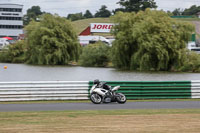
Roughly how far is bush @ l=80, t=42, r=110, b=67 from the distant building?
84965 millimetres

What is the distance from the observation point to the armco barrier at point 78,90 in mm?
18547

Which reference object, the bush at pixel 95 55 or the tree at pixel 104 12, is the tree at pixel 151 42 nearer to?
the bush at pixel 95 55

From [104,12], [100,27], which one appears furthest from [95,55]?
[104,12]

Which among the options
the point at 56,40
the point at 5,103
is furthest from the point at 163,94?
the point at 56,40

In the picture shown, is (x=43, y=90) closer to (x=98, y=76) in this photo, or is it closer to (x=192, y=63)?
(x=98, y=76)

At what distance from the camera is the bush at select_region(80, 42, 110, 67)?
62.5 meters

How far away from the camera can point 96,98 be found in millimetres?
17594

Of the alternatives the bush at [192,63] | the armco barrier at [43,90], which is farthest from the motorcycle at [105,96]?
the bush at [192,63]

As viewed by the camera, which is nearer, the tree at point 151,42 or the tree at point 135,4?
the tree at point 151,42

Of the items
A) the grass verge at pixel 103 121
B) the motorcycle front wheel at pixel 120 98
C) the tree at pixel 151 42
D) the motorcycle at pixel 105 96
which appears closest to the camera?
the grass verge at pixel 103 121

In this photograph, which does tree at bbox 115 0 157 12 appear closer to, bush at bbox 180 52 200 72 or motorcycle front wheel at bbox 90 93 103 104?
bush at bbox 180 52 200 72

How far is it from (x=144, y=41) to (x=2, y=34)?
326 ft

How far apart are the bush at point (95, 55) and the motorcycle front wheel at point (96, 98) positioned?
4459 cm

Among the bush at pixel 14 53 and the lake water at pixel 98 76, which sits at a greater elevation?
the bush at pixel 14 53
